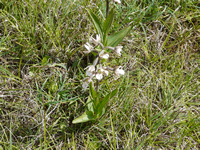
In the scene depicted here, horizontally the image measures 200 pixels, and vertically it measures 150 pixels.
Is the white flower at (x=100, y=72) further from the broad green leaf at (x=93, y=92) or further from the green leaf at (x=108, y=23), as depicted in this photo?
the green leaf at (x=108, y=23)

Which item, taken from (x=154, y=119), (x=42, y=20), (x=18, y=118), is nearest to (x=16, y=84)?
(x=18, y=118)

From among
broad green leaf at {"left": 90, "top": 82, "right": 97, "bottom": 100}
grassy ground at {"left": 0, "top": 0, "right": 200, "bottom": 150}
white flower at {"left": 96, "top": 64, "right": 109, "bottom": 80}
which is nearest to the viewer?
white flower at {"left": 96, "top": 64, "right": 109, "bottom": 80}

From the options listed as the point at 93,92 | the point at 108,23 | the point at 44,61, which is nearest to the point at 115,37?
the point at 108,23

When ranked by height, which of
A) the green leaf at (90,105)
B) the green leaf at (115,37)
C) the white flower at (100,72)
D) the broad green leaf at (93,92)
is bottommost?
the green leaf at (90,105)

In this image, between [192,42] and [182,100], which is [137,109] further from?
[192,42]

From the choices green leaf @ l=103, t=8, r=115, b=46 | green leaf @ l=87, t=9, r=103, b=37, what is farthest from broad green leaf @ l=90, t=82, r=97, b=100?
green leaf @ l=87, t=9, r=103, b=37

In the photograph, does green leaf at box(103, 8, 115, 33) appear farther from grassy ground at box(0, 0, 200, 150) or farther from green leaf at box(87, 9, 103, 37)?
grassy ground at box(0, 0, 200, 150)

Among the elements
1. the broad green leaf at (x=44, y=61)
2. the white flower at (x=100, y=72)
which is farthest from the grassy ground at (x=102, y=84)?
the white flower at (x=100, y=72)

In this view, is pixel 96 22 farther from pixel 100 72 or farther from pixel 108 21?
pixel 100 72
